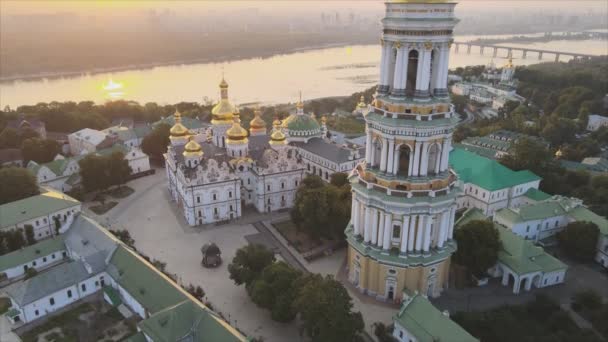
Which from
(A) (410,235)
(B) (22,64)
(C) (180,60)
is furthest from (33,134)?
(C) (180,60)

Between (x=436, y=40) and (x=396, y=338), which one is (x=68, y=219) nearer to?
(x=396, y=338)

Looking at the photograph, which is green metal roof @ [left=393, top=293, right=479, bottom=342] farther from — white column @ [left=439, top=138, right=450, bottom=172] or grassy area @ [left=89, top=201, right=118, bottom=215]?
grassy area @ [left=89, top=201, right=118, bottom=215]

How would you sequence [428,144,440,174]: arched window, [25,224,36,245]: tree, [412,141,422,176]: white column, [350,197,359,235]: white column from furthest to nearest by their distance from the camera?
[25,224,36,245]: tree, [350,197,359,235]: white column, [428,144,440,174]: arched window, [412,141,422,176]: white column

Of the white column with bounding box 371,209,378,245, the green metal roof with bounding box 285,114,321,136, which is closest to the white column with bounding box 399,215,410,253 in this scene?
the white column with bounding box 371,209,378,245

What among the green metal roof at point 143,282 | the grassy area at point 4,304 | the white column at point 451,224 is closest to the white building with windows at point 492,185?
the white column at point 451,224

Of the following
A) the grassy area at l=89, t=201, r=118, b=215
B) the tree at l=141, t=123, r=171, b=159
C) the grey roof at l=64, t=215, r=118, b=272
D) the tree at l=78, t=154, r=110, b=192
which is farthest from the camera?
the tree at l=141, t=123, r=171, b=159

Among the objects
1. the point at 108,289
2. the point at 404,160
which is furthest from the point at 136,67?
the point at 404,160
